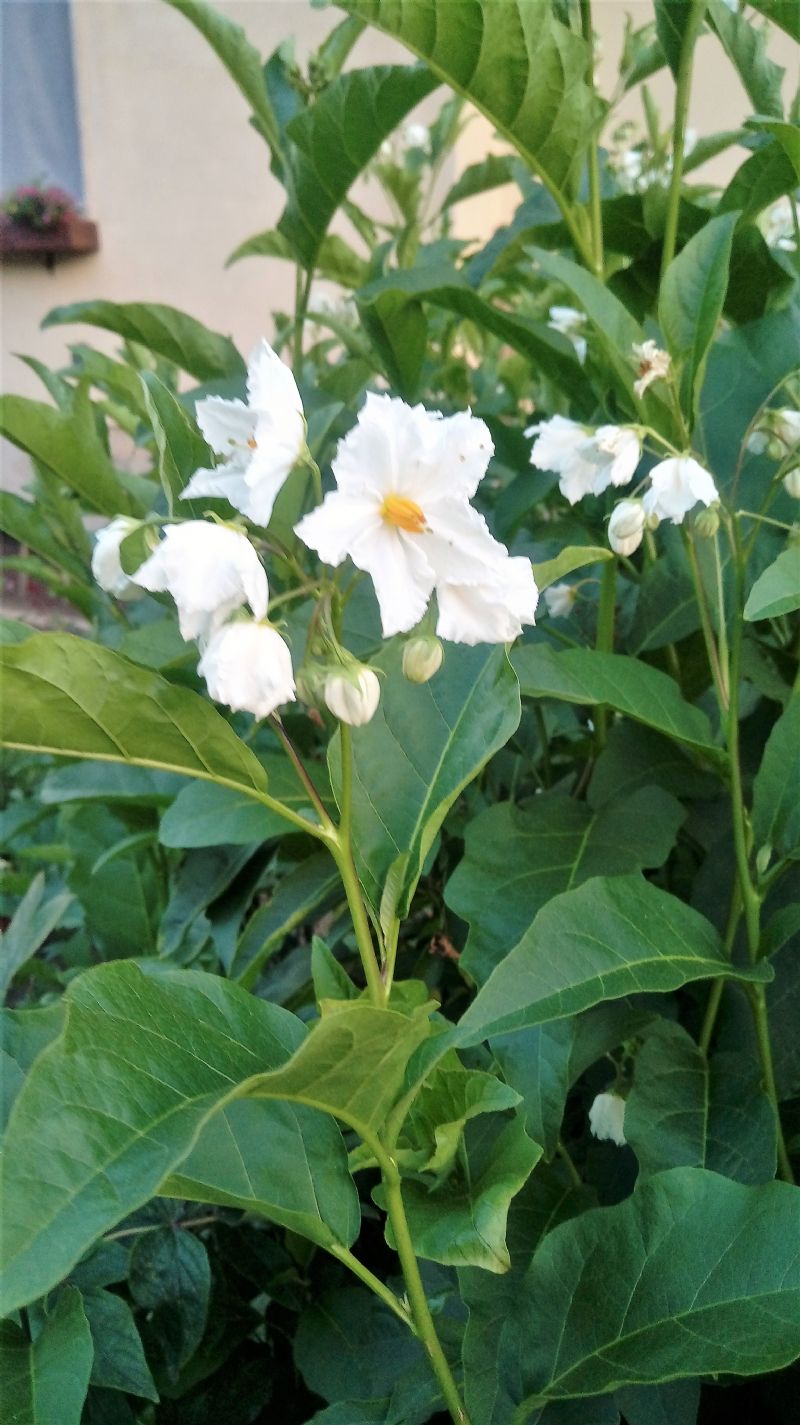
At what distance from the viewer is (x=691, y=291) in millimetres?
505

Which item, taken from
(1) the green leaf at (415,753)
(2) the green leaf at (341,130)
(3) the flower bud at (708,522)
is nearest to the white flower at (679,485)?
(3) the flower bud at (708,522)

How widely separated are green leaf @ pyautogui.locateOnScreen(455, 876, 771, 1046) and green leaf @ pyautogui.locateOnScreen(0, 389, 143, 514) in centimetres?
50

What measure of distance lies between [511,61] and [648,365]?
0.59 feet

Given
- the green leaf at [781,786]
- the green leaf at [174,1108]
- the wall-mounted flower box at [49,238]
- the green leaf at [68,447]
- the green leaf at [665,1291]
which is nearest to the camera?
the green leaf at [174,1108]

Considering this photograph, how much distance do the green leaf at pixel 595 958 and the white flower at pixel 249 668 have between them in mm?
130

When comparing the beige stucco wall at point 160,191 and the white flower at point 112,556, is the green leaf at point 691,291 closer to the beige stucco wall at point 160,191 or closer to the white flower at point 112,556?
the white flower at point 112,556

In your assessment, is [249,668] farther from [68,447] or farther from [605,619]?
[68,447]

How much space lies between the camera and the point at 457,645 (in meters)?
0.44

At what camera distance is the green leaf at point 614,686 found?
46 cm

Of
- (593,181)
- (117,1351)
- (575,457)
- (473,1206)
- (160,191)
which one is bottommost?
(117,1351)

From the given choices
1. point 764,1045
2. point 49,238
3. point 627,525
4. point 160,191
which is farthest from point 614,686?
point 49,238

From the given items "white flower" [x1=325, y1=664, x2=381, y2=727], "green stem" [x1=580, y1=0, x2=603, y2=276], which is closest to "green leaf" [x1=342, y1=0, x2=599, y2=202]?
"green stem" [x1=580, y1=0, x2=603, y2=276]

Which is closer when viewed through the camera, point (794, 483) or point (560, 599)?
point (794, 483)

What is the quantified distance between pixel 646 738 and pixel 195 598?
321mm
